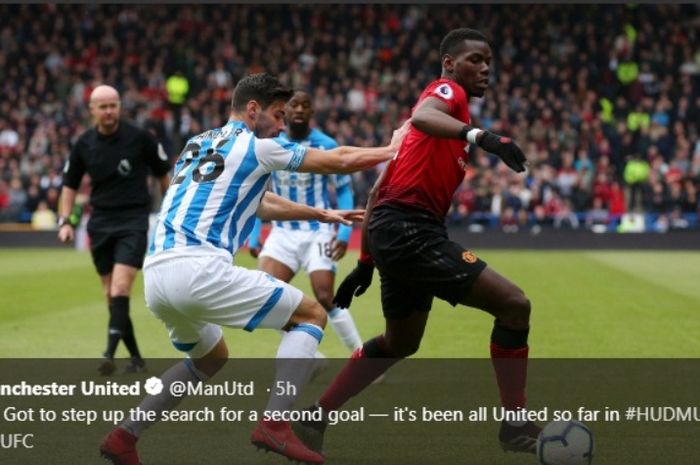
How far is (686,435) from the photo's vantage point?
675 centimetres

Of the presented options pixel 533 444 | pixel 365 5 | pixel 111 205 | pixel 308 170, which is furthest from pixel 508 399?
pixel 365 5

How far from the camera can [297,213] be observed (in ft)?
22.3

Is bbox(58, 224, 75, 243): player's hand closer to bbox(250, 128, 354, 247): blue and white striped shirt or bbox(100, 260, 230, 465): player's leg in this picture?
bbox(250, 128, 354, 247): blue and white striped shirt

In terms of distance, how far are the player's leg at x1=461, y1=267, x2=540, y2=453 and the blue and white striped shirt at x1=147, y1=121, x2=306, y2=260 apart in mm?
1199

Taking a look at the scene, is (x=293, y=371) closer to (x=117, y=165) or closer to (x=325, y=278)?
(x=325, y=278)

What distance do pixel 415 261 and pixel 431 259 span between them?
0.09 metres

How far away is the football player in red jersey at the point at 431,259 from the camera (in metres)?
6.22

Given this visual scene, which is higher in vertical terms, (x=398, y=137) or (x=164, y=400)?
(x=398, y=137)

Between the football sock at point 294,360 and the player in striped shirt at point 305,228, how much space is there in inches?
141

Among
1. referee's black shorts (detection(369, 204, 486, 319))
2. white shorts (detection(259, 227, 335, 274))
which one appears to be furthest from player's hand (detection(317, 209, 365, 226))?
white shorts (detection(259, 227, 335, 274))

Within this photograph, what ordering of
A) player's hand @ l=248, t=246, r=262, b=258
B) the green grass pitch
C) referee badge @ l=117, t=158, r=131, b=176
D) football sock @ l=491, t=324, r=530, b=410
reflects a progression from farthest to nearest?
the green grass pitch → player's hand @ l=248, t=246, r=262, b=258 → referee badge @ l=117, t=158, r=131, b=176 → football sock @ l=491, t=324, r=530, b=410

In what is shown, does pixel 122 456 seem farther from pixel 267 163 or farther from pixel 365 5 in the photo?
pixel 365 5

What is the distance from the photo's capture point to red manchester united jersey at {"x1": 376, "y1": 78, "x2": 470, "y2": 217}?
21.0 feet

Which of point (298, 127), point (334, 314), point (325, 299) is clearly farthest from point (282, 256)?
point (298, 127)
